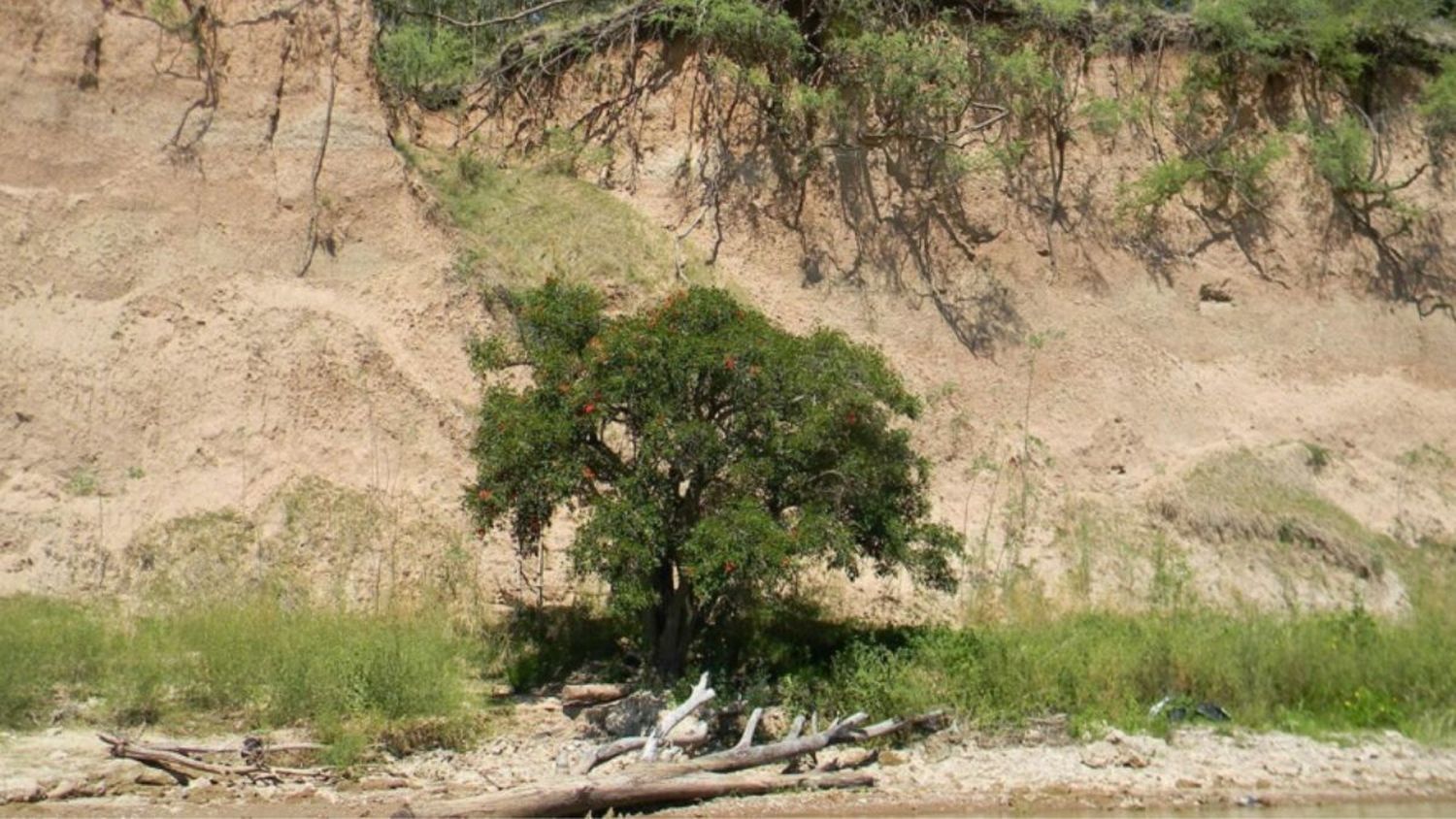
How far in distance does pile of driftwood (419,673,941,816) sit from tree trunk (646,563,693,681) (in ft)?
3.20

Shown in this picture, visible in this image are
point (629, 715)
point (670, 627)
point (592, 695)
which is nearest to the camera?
point (629, 715)

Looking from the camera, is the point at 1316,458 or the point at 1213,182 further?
the point at 1213,182

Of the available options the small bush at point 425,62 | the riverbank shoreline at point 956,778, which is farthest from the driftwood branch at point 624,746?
the small bush at point 425,62

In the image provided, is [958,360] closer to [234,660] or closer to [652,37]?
[652,37]

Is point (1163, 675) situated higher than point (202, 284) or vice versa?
point (202, 284)

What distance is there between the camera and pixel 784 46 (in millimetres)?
17422

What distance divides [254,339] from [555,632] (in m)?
4.52

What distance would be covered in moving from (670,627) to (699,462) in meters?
1.52

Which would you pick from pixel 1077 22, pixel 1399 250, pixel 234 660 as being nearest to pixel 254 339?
pixel 234 660

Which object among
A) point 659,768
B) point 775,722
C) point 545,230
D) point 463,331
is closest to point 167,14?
point 545,230

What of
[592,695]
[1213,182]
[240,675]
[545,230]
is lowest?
[592,695]

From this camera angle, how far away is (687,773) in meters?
10.1

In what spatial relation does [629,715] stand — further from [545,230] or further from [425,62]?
[425,62]

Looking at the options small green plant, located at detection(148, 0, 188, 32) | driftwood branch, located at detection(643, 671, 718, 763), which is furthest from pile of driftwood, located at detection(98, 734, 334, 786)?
small green plant, located at detection(148, 0, 188, 32)
